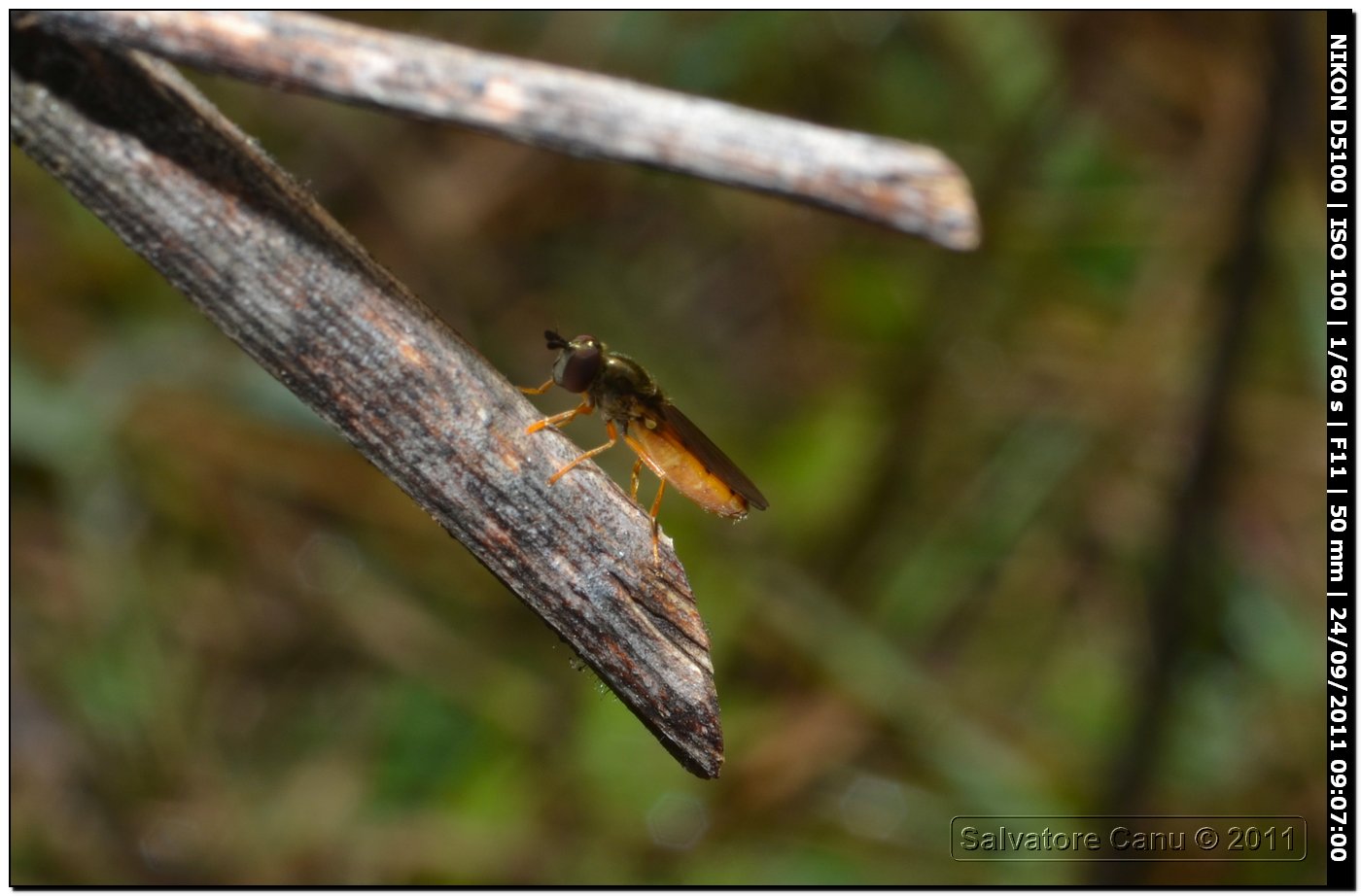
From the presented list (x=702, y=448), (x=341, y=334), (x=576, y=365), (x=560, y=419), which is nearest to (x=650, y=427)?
(x=702, y=448)

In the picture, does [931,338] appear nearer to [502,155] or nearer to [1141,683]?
[1141,683]

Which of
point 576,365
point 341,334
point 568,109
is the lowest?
point 341,334

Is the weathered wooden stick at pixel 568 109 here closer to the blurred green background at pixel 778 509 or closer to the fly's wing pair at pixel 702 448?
the fly's wing pair at pixel 702 448

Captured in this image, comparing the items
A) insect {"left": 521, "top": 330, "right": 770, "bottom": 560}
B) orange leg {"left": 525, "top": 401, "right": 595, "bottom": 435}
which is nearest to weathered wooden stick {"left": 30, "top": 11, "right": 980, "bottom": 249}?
orange leg {"left": 525, "top": 401, "right": 595, "bottom": 435}

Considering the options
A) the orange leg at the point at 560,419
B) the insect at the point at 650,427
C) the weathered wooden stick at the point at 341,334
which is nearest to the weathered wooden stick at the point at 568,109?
the weathered wooden stick at the point at 341,334

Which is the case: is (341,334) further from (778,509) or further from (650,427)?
(778,509)

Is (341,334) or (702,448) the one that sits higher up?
(702,448)
